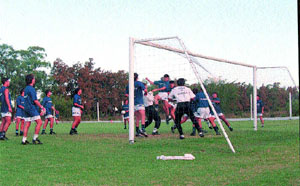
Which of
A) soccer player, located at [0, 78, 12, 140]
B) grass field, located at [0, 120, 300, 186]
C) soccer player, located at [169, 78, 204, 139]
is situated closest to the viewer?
grass field, located at [0, 120, 300, 186]

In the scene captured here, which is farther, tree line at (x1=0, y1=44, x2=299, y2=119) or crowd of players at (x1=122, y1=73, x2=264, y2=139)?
tree line at (x1=0, y1=44, x2=299, y2=119)

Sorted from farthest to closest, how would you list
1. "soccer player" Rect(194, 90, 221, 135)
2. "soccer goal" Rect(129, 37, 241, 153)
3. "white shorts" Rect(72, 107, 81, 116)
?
1. "white shorts" Rect(72, 107, 81, 116)
2. "soccer player" Rect(194, 90, 221, 135)
3. "soccer goal" Rect(129, 37, 241, 153)

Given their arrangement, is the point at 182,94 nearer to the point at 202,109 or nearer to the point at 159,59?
the point at 159,59

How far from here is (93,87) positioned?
39781mm

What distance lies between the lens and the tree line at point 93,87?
51.8ft

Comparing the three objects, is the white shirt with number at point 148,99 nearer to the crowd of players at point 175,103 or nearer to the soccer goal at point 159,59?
the crowd of players at point 175,103

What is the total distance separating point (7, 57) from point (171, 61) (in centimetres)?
4580

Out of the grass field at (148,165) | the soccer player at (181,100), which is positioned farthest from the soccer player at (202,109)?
the grass field at (148,165)

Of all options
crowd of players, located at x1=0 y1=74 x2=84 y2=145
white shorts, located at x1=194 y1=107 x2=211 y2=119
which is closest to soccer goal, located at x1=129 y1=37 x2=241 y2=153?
white shorts, located at x1=194 y1=107 x2=211 y2=119

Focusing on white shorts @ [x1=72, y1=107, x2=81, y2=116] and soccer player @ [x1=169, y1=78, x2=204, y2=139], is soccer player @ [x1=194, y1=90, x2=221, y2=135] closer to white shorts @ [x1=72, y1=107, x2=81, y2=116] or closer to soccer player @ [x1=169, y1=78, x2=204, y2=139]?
soccer player @ [x1=169, y1=78, x2=204, y2=139]

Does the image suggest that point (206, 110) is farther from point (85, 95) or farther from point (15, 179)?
point (85, 95)

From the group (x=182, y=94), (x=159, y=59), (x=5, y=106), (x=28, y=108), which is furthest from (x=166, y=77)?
(x=5, y=106)

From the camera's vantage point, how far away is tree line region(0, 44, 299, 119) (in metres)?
15.8

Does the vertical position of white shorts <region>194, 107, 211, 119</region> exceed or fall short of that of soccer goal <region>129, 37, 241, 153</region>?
it falls short
